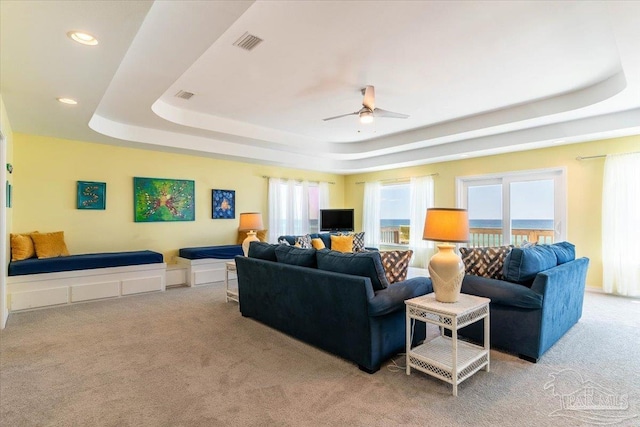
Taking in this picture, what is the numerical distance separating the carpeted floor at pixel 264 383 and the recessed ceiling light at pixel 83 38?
247cm

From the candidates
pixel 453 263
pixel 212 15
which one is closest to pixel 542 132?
pixel 453 263

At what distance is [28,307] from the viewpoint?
170 inches

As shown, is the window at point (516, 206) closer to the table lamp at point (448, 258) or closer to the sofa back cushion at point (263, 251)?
the table lamp at point (448, 258)

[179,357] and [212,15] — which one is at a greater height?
[212,15]

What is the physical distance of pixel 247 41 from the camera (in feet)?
9.82

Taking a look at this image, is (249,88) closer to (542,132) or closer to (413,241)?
(542,132)

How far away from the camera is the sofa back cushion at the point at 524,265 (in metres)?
2.93

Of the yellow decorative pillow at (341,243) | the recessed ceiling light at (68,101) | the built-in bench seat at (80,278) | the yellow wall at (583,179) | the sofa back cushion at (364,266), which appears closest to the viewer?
the sofa back cushion at (364,266)

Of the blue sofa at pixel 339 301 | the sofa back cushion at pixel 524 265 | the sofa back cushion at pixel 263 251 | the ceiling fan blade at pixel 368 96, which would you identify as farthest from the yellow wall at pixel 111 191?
the sofa back cushion at pixel 524 265

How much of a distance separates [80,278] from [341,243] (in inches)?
170

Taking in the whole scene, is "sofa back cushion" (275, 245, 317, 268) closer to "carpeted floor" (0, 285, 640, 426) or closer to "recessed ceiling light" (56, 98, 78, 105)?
"carpeted floor" (0, 285, 640, 426)

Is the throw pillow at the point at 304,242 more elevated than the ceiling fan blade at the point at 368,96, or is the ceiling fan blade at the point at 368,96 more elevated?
the ceiling fan blade at the point at 368,96

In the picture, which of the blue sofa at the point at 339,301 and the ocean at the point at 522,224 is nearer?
the blue sofa at the point at 339,301

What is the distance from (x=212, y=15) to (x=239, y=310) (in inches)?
130
